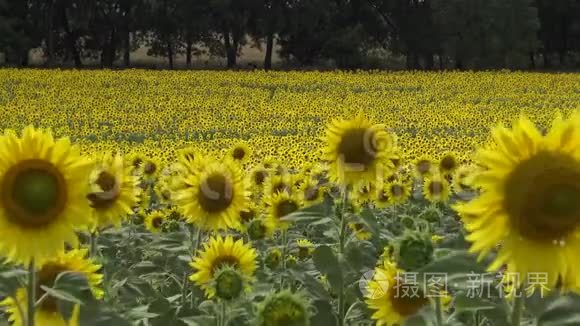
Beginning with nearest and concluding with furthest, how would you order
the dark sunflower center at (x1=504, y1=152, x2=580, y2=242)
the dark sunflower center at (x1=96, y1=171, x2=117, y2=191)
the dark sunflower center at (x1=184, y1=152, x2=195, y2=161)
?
the dark sunflower center at (x1=504, y1=152, x2=580, y2=242) → the dark sunflower center at (x1=96, y1=171, x2=117, y2=191) → the dark sunflower center at (x1=184, y1=152, x2=195, y2=161)

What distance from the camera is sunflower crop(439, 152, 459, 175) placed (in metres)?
6.22

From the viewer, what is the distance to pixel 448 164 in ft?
20.7

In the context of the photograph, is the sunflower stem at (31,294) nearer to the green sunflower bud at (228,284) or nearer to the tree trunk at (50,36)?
the green sunflower bud at (228,284)

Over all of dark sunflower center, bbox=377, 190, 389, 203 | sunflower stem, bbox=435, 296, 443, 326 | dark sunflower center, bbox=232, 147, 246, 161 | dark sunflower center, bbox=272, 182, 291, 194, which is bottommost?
dark sunflower center, bbox=377, 190, 389, 203

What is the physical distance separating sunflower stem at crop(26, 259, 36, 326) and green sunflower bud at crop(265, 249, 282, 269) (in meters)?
1.77

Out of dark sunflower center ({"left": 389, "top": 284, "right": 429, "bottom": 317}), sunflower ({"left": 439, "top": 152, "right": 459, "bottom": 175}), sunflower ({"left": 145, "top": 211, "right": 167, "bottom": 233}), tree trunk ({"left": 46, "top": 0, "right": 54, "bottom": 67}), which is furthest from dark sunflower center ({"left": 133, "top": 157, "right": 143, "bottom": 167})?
tree trunk ({"left": 46, "top": 0, "right": 54, "bottom": 67})

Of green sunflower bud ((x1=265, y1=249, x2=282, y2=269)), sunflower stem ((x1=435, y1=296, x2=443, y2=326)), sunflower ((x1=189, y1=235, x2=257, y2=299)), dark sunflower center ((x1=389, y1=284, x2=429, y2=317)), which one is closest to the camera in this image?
sunflower stem ((x1=435, y1=296, x2=443, y2=326))

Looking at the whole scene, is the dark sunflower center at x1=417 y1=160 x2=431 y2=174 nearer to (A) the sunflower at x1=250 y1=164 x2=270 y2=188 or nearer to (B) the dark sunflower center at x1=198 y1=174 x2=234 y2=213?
(A) the sunflower at x1=250 y1=164 x2=270 y2=188

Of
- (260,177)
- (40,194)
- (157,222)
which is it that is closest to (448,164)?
(260,177)

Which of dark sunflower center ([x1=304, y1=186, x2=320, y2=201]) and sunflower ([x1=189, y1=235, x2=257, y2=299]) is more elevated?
dark sunflower center ([x1=304, y1=186, x2=320, y2=201])

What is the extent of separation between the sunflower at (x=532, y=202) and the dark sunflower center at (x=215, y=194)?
1783 millimetres

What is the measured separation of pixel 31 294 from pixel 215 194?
59.2 inches

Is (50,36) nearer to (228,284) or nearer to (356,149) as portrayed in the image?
(356,149)

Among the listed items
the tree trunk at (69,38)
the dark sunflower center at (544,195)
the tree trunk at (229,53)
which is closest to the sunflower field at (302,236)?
the dark sunflower center at (544,195)
